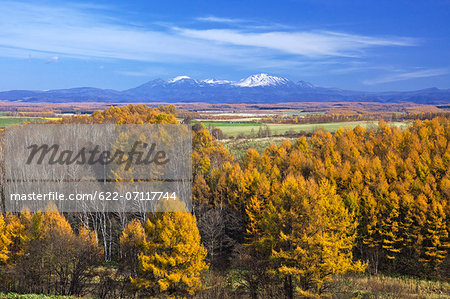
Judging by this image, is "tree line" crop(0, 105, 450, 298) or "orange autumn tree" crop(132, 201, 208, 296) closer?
"orange autumn tree" crop(132, 201, 208, 296)

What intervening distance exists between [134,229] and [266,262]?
15588 mm

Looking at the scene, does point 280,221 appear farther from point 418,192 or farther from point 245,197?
point 418,192

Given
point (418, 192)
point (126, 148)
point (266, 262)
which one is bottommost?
point (266, 262)

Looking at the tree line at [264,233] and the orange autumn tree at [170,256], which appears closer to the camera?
the orange autumn tree at [170,256]

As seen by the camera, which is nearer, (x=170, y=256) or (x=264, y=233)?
(x=170, y=256)

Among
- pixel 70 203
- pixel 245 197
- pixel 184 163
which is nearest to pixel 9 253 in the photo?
pixel 70 203

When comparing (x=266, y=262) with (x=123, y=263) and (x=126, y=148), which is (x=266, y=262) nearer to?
(x=123, y=263)

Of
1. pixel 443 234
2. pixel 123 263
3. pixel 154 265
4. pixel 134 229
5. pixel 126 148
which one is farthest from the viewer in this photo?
pixel 126 148

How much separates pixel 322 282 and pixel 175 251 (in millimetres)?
12651

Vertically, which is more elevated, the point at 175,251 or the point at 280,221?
the point at 280,221

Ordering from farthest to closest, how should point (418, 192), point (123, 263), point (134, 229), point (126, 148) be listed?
1. point (126, 148)
2. point (418, 192)
3. point (134, 229)
4. point (123, 263)

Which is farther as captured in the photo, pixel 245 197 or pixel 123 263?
pixel 245 197

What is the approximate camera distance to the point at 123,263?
37625 mm

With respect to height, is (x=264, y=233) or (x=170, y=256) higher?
(x=170, y=256)
